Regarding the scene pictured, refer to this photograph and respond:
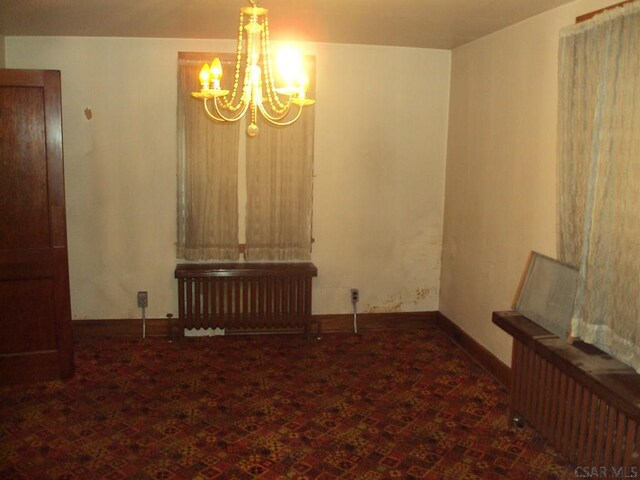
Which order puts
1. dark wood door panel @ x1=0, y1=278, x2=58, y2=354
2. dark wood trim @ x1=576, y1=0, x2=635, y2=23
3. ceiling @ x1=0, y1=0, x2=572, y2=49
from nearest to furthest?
dark wood trim @ x1=576, y1=0, x2=635, y2=23 → ceiling @ x1=0, y1=0, x2=572, y2=49 → dark wood door panel @ x1=0, y1=278, x2=58, y2=354

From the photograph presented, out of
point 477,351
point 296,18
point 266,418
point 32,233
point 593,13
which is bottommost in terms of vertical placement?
point 266,418

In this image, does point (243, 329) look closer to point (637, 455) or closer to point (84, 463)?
point (84, 463)

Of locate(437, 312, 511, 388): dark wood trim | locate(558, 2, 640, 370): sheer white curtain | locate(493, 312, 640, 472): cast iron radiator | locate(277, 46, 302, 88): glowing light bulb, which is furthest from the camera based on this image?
locate(437, 312, 511, 388): dark wood trim

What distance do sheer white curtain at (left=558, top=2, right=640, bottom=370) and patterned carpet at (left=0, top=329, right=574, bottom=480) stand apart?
94 cm

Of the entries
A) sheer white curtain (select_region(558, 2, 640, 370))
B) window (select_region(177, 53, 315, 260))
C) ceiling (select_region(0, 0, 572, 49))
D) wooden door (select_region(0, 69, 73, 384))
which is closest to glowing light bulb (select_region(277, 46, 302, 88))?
ceiling (select_region(0, 0, 572, 49))

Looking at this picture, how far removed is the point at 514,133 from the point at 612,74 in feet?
4.18

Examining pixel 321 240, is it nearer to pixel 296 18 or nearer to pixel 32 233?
pixel 296 18

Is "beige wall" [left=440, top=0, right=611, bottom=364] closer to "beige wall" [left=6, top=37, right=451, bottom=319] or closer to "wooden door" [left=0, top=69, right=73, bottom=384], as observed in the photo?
"beige wall" [left=6, top=37, right=451, bottom=319]

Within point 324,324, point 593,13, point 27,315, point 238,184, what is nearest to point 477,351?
point 324,324

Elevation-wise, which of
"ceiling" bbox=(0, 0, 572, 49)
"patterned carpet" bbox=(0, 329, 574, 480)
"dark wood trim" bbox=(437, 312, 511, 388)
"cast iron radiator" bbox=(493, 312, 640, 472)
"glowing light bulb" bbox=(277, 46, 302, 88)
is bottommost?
"patterned carpet" bbox=(0, 329, 574, 480)

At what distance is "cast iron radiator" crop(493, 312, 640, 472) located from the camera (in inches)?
105

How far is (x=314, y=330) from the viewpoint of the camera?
5.55 metres

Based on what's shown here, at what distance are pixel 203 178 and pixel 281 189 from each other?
2.32 ft

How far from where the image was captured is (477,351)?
4.84 metres
